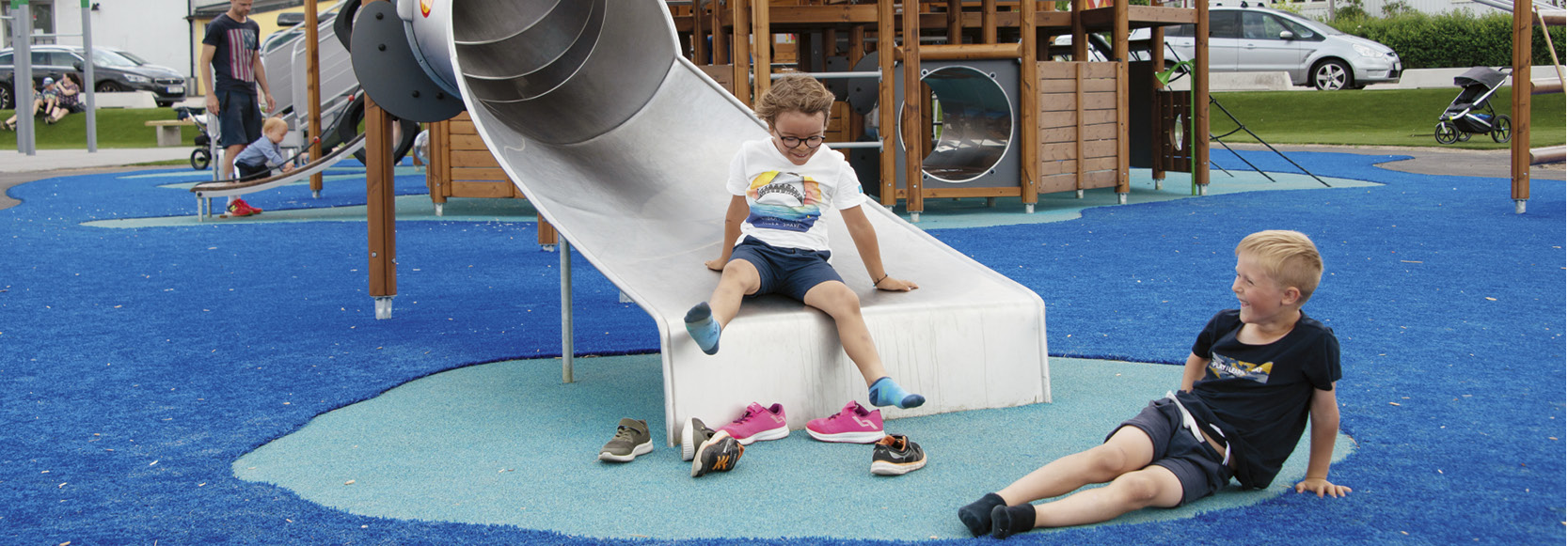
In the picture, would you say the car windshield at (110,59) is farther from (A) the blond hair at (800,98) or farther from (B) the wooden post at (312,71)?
(A) the blond hair at (800,98)

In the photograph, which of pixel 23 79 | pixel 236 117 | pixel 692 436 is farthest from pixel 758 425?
pixel 23 79

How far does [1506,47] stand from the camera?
2673cm

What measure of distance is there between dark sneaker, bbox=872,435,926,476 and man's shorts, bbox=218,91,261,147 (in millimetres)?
8058

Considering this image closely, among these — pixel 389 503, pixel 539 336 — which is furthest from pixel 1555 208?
pixel 389 503

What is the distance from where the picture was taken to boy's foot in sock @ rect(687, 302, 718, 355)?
2932 mm

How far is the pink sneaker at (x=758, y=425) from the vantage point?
122 inches

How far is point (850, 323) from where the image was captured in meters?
3.27

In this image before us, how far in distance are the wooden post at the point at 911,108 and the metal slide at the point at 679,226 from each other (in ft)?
12.1

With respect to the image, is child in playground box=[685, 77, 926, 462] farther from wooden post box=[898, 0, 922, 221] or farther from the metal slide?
wooden post box=[898, 0, 922, 221]

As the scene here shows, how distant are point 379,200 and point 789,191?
205 centimetres

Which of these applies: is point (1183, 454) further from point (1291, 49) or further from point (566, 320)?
point (1291, 49)

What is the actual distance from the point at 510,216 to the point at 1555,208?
747cm

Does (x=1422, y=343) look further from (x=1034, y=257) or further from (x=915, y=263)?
(x=1034, y=257)

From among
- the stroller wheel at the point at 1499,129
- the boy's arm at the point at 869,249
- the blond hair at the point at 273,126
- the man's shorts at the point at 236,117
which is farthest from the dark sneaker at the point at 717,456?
the stroller wheel at the point at 1499,129
